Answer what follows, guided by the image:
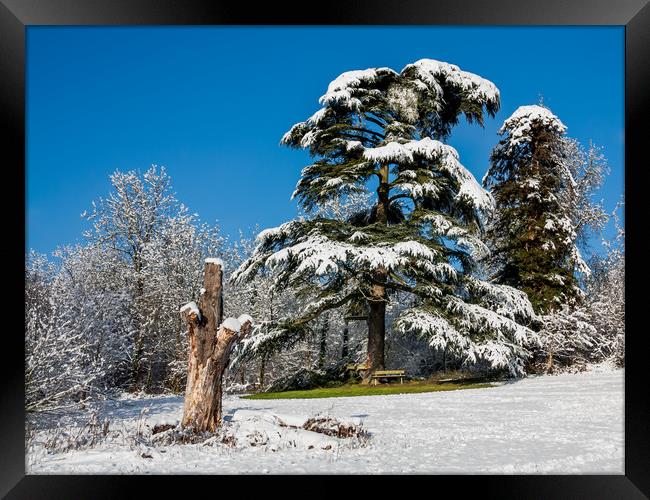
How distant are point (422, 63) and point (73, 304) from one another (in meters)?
9.57

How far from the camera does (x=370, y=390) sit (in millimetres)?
13508

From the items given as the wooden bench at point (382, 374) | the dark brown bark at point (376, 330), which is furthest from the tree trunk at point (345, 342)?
the wooden bench at point (382, 374)

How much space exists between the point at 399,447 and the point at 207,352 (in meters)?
2.09

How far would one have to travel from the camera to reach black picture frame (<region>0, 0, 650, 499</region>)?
515 centimetres

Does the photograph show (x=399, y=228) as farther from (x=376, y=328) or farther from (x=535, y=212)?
(x=535, y=212)

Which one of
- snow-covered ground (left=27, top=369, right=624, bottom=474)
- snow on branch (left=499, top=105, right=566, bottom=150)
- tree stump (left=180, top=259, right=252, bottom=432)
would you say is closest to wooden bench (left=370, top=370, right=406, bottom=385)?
snow-covered ground (left=27, top=369, right=624, bottom=474)

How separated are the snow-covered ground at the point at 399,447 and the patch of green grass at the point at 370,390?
3.28 meters

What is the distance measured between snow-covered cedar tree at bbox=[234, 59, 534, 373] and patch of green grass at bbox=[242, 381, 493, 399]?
688 millimetres

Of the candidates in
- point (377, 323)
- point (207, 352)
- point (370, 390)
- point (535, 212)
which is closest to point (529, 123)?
point (535, 212)

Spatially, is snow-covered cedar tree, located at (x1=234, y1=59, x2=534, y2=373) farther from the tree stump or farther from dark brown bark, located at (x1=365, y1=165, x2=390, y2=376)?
the tree stump

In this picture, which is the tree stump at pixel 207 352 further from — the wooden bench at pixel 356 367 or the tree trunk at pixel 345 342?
the tree trunk at pixel 345 342
